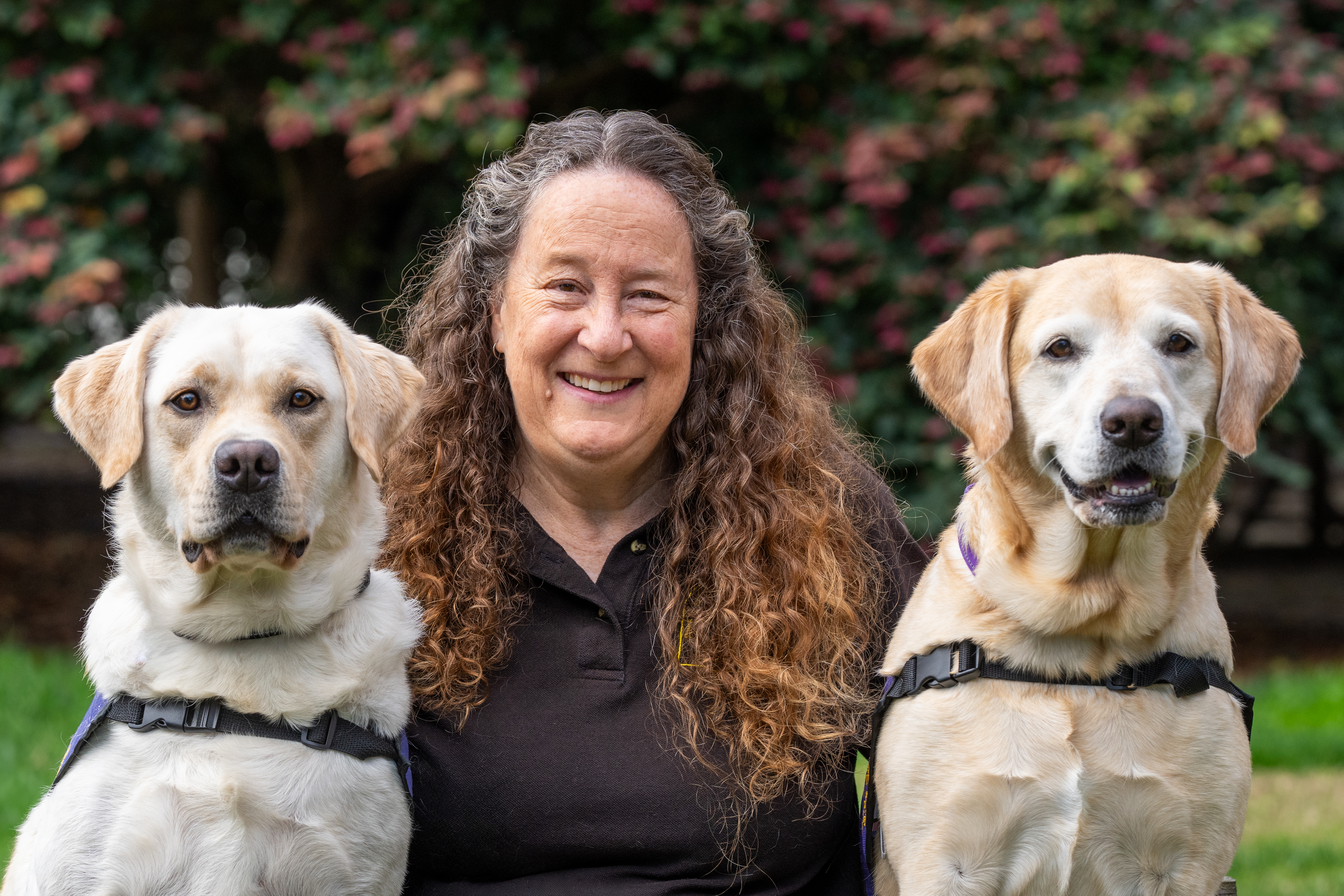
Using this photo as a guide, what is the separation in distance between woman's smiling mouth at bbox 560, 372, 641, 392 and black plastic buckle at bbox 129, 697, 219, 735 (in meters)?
1.03

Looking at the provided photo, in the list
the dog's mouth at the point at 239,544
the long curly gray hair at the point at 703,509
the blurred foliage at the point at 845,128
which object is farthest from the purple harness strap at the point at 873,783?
the blurred foliage at the point at 845,128

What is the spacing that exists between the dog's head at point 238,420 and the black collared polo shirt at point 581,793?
0.51 meters

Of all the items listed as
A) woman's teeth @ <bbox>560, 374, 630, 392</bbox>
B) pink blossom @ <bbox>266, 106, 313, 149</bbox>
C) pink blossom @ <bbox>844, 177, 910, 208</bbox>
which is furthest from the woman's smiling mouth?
pink blossom @ <bbox>266, 106, 313, 149</bbox>

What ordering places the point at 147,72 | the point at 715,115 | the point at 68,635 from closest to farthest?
the point at 147,72 < the point at 715,115 < the point at 68,635

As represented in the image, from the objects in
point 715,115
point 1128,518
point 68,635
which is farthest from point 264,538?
point 68,635

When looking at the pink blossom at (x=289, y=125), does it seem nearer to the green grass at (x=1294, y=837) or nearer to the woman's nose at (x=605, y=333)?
the woman's nose at (x=605, y=333)

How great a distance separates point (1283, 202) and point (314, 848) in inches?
190

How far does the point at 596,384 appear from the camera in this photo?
9.48 ft

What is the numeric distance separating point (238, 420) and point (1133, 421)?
173cm

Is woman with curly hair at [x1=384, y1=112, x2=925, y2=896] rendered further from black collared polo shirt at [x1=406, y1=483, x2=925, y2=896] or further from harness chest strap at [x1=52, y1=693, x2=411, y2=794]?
harness chest strap at [x1=52, y1=693, x2=411, y2=794]

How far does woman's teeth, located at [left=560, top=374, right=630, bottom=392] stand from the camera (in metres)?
2.89

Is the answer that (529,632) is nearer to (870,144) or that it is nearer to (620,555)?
(620,555)

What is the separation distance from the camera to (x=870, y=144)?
18.2 feet

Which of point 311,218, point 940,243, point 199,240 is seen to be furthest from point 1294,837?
point 199,240
